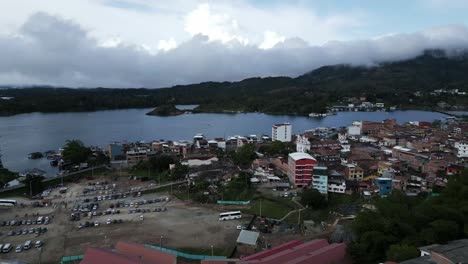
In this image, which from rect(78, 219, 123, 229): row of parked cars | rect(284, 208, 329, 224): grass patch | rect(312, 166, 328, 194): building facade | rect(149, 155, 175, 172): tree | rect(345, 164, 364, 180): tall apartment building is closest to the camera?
rect(284, 208, 329, 224): grass patch

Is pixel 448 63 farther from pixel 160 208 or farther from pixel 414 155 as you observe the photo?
pixel 160 208

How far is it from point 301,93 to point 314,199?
51.9 meters

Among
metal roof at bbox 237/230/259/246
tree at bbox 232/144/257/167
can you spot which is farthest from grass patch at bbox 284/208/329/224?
tree at bbox 232/144/257/167

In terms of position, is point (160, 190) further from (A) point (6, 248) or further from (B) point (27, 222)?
(A) point (6, 248)

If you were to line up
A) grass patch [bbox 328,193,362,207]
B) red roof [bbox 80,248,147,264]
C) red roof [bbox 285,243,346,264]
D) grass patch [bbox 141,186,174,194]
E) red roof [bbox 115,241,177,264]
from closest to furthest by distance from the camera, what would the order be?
1. red roof [bbox 80,248,147,264]
2. red roof [bbox 285,243,346,264]
3. red roof [bbox 115,241,177,264]
4. grass patch [bbox 328,193,362,207]
5. grass patch [bbox 141,186,174,194]

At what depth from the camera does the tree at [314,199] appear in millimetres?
10859

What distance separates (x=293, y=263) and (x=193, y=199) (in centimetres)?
616

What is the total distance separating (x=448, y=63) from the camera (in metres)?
82.4

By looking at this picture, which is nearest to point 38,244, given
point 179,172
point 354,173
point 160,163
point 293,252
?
point 179,172

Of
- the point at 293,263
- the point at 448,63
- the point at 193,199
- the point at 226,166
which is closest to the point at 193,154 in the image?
the point at 226,166

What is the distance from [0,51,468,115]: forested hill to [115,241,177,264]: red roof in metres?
41.7

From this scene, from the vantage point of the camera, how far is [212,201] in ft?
40.3

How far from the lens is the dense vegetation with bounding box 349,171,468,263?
6848mm

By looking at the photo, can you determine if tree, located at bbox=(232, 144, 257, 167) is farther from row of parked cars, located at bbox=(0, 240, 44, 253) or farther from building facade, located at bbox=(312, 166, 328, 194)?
row of parked cars, located at bbox=(0, 240, 44, 253)
